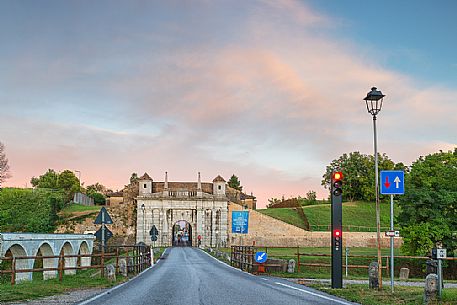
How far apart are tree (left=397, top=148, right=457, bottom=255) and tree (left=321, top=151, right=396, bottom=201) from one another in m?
64.1

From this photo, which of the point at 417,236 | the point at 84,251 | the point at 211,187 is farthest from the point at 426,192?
the point at 211,187

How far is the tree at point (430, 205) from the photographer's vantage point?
130 ft

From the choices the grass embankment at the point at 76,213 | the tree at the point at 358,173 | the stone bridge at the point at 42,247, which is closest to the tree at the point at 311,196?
the tree at the point at 358,173

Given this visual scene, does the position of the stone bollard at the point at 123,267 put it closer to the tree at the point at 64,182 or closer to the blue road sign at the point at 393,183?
the blue road sign at the point at 393,183

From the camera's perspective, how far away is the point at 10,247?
30.4 m

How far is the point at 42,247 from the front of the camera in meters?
36.8

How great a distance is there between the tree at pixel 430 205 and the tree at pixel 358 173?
64.1m

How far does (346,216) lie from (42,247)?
68986mm

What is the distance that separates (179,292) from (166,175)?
83162 mm

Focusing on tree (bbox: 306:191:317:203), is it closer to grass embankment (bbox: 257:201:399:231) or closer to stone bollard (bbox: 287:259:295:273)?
grass embankment (bbox: 257:201:399:231)

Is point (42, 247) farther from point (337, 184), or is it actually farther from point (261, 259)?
point (337, 184)

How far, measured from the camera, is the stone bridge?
29820 millimetres

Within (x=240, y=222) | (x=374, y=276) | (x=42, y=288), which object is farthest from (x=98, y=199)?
(x=374, y=276)

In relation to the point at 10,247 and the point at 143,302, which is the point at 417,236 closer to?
the point at 10,247
